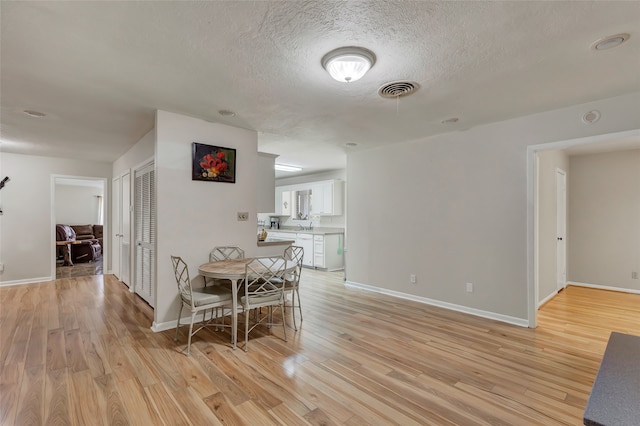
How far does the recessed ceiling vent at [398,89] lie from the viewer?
2.61 m

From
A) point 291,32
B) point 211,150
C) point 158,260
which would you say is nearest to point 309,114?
point 211,150

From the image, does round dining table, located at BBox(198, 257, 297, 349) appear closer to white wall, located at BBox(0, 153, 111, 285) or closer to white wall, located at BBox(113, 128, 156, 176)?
white wall, located at BBox(113, 128, 156, 176)

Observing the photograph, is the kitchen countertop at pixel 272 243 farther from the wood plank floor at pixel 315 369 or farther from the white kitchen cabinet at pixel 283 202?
the white kitchen cabinet at pixel 283 202

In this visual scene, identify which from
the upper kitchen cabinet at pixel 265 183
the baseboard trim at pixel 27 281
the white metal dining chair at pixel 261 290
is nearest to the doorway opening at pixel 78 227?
the baseboard trim at pixel 27 281

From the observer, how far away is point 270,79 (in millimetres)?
2547

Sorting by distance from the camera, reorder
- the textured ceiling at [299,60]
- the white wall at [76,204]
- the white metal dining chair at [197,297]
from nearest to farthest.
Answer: the textured ceiling at [299,60] < the white metal dining chair at [197,297] < the white wall at [76,204]

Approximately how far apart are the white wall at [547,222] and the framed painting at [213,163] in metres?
4.09

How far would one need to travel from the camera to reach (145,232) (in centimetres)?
430

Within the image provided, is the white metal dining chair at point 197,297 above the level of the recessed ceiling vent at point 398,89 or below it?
below

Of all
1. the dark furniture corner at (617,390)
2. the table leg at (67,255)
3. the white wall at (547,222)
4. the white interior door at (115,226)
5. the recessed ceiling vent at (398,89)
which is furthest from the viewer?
the table leg at (67,255)

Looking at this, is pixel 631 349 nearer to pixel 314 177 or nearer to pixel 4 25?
pixel 4 25

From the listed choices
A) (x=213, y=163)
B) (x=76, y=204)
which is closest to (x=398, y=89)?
(x=213, y=163)

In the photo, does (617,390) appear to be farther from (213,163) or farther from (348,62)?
(213,163)

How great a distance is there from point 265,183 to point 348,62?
8.24ft
